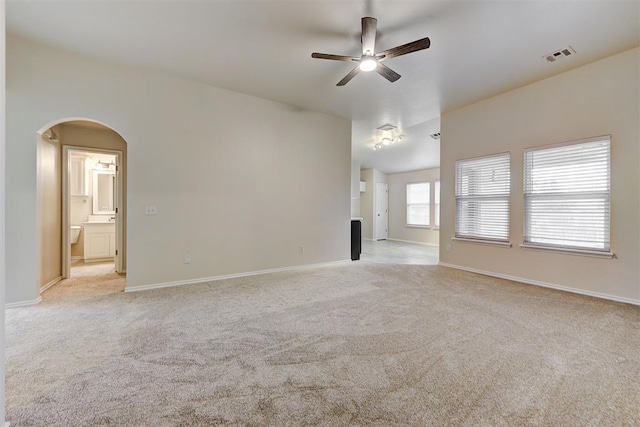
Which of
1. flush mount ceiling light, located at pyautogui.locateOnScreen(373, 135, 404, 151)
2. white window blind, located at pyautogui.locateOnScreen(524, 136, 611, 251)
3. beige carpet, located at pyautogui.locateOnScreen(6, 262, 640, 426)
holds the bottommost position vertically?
beige carpet, located at pyautogui.locateOnScreen(6, 262, 640, 426)

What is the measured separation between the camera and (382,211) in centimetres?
982

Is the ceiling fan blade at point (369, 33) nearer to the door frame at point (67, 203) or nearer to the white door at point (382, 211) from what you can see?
the door frame at point (67, 203)

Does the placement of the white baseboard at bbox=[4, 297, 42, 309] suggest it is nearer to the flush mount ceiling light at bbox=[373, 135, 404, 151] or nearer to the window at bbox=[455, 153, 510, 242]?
the window at bbox=[455, 153, 510, 242]

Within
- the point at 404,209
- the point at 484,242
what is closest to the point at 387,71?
the point at 484,242

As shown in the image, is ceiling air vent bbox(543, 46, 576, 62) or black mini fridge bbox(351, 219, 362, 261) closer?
ceiling air vent bbox(543, 46, 576, 62)

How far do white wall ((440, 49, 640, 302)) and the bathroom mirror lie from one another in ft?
23.5

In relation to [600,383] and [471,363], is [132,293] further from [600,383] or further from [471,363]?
[600,383]

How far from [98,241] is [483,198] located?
7323 mm

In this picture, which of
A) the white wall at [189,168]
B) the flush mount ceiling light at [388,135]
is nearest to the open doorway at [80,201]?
the white wall at [189,168]

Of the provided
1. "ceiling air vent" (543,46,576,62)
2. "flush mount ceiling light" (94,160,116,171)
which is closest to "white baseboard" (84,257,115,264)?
"flush mount ceiling light" (94,160,116,171)

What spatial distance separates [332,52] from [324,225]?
3.02 meters

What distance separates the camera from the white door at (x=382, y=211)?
9656mm

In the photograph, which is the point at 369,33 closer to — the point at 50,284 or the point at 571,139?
the point at 571,139

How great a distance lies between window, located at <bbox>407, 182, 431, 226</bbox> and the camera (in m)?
8.68
